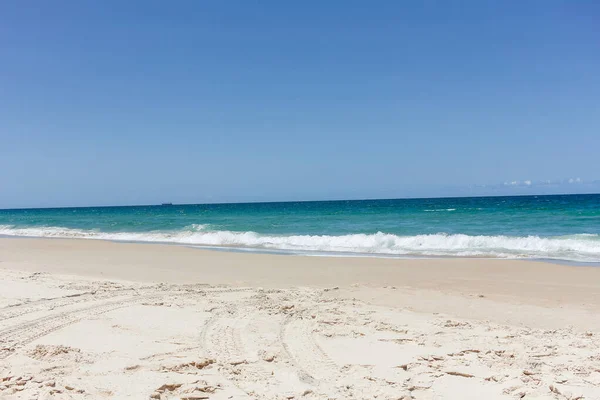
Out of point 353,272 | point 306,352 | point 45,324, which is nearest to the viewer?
point 306,352

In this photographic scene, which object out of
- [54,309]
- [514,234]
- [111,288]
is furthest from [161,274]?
[514,234]

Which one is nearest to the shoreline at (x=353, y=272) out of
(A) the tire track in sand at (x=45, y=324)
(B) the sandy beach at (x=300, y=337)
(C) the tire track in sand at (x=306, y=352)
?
(B) the sandy beach at (x=300, y=337)

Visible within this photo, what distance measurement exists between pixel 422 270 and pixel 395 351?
750 cm

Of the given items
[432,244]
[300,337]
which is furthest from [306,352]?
[432,244]

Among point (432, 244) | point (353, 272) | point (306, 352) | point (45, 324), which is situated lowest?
point (432, 244)

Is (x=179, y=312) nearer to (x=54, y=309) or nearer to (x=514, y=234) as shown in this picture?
(x=54, y=309)

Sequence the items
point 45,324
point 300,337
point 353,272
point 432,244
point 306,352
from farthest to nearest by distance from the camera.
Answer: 1. point 432,244
2. point 353,272
3. point 45,324
4. point 300,337
5. point 306,352

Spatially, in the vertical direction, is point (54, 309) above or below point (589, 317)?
above

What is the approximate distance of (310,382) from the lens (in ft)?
13.9

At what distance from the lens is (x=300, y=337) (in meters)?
5.66

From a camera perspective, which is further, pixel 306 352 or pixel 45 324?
pixel 45 324

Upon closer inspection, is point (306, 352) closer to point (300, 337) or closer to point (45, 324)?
point (300, 337)

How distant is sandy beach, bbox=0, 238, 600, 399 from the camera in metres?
4.09

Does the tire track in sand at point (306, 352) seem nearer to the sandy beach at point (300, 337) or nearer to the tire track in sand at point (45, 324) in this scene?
the sandy beach at point (300, 337)
